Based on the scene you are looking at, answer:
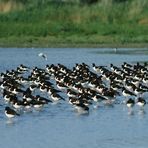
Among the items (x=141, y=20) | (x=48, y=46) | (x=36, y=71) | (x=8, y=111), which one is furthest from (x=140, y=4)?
(x=8, y=111)

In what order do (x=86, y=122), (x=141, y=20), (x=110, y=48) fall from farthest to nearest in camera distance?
(x=141, y=20) < (x=110, y=48) < (x=86, y=122)

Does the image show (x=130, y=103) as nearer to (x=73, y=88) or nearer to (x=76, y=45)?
(x=73, y=88)

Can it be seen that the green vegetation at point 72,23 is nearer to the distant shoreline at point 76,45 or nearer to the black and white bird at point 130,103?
the distant shoreline at point 76,45

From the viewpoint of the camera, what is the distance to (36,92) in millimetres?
28828

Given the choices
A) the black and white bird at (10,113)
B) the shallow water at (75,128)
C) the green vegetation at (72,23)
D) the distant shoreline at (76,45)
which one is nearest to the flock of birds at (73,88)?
the black and white bird at (10,113)

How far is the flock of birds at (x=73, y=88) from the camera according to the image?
24641mm

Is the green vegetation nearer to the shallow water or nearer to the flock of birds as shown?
the flock of birds

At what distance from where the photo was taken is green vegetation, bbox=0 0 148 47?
52.3m

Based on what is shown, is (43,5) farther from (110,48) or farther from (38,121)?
(38,121)

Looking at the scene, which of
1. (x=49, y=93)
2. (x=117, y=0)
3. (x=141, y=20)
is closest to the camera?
(x=49, y=93)

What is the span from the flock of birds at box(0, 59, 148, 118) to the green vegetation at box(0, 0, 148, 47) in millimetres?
17021

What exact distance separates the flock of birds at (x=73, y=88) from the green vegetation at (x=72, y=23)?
55.8ft

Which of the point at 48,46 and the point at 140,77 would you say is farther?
the point at 48,46

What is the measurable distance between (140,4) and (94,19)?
146 inches
